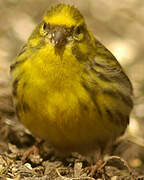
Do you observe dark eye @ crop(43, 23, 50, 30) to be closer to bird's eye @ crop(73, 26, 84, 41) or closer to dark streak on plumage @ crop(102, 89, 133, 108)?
bird's eye @ crop(73, 26, 84, 41)

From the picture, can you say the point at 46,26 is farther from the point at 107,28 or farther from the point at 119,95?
the point at 107,28

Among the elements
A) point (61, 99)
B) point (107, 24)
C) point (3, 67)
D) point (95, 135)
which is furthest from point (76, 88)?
point (107, 24)

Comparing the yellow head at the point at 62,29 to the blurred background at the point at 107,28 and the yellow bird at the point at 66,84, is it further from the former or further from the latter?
the blurred background at the point at 107,28

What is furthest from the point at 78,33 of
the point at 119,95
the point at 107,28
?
the point at 107,28

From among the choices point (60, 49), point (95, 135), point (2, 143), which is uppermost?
point (60, 49)

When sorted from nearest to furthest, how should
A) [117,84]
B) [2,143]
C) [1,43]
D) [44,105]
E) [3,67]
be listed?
[44,105], [117,84], [2,143], [3,67], [1,43]

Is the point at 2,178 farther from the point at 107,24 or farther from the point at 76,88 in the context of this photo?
the point at 107,24
